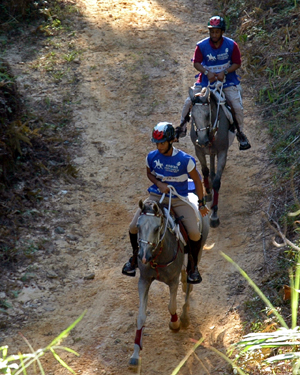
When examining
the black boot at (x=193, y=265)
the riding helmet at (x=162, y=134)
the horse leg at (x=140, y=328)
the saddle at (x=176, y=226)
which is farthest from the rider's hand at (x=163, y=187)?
the horse leg at (x=140, y=328)

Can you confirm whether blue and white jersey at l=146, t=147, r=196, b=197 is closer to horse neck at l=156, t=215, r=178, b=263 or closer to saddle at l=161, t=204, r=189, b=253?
saddle at l=161, t=204, r=189, b=253

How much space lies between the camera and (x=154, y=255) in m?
6.29

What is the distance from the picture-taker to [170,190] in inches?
270

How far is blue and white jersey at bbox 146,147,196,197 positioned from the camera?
272 inches

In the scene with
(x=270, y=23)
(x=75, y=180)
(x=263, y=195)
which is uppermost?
(x=270, y=23)

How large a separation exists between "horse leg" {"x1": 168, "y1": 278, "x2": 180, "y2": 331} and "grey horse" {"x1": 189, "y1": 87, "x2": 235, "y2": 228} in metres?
3.23

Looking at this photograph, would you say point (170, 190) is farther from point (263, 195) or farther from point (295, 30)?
point (295, 30)

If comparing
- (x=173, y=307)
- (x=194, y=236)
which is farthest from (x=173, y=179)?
A: (x=173, y=307)

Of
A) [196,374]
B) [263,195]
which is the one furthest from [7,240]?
[263,195]

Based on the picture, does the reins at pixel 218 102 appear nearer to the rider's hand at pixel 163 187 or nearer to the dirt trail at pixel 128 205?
the dirt trail at pixel 128 205

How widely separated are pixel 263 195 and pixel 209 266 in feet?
7.43

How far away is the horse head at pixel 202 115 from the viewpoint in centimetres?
931

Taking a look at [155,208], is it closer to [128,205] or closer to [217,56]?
[128,205]

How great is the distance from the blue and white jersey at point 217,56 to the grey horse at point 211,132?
767 millimetres
